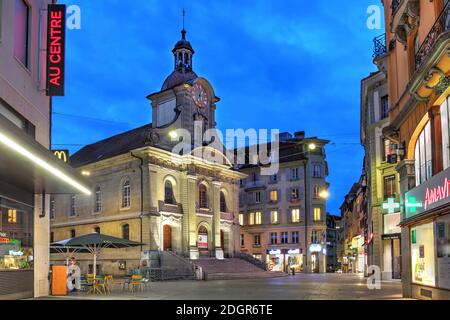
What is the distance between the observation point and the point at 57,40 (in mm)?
19094

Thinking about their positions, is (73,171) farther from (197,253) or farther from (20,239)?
(197,253)

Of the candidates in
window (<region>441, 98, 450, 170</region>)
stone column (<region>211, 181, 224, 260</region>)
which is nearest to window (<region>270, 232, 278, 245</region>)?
stone column (<region>211, 181, 224, 260</region>)

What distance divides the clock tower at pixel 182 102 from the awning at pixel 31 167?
29067 mm

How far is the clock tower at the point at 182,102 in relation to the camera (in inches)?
2008

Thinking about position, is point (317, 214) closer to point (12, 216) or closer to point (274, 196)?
point (274, 196)

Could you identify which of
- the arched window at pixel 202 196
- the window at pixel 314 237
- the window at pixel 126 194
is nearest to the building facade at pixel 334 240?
the window at pixel 314 237

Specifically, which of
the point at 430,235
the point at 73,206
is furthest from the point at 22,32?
the point at 73,206

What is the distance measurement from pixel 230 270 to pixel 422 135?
30.1m

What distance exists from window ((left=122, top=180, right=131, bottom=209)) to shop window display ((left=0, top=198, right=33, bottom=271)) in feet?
93.1

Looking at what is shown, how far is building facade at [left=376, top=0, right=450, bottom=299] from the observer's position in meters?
15.3

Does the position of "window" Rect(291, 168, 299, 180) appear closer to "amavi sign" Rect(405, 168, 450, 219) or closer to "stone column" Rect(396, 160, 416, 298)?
"stone column" Rect(396, 160, 416, 298)

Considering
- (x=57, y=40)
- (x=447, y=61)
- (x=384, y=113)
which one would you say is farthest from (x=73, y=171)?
(x=384, y=113)

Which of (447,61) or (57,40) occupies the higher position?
(57,40)
